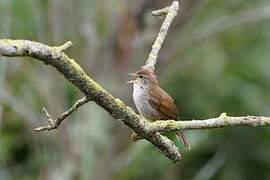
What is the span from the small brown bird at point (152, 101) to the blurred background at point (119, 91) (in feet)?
5.00

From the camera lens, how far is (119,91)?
20.7 feet

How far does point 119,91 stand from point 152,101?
264 centimetres

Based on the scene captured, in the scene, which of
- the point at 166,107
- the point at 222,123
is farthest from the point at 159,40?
the point at 166,107

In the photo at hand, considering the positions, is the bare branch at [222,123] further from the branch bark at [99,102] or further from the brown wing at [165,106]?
the brown wing at [165,106]

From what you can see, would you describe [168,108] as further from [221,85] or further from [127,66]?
[221,85]

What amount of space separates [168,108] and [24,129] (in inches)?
132

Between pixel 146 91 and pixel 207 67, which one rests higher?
pixel 146 91

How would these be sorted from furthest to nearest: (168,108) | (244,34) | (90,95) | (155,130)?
(244,34)
(168,108)
(155,130)
(90,95)

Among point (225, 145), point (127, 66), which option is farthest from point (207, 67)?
point (127, 66)

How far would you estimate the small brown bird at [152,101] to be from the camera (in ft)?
11.8

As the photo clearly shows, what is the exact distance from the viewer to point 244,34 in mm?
7773

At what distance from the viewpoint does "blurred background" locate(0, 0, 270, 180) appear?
19.6ft

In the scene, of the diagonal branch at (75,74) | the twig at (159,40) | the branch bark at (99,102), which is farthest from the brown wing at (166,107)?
the diagonal branch at (75,74)

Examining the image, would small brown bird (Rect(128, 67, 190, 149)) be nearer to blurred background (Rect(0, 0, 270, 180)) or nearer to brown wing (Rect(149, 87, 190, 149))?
brown wing (Rect(149, 87, 190, 149))
